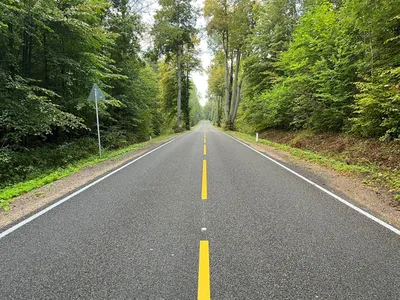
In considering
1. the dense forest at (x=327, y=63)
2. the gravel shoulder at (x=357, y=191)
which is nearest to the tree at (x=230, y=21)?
the dense forest at (x=327, y=63)

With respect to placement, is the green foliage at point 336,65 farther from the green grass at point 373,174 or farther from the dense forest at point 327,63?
the green grass at point 373,174

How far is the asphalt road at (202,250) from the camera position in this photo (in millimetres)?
2180

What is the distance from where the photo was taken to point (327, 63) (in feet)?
37.0

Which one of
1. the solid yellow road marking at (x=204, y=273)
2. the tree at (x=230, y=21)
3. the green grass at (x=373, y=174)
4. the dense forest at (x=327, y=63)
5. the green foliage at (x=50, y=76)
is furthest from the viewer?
the tree at (x=230, y=21)

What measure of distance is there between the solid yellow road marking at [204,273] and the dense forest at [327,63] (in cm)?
695

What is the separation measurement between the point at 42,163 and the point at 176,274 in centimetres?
843

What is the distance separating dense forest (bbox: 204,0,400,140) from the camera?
24.5ft

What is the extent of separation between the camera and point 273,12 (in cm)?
1780

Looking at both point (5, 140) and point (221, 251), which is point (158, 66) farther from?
point (221, 251)

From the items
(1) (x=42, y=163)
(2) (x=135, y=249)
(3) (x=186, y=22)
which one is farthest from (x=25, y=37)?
(3) (x=186, y=22)

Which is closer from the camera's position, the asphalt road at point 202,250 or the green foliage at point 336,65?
the asphalt road at point 202,250

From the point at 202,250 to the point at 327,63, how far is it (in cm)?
1205

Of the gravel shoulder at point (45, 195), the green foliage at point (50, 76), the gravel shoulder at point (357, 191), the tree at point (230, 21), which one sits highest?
the tree at point (230, 21)

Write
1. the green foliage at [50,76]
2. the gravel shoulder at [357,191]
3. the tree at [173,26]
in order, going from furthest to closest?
the tree at [173,26] < the green foliage at [50,76] < the gravel shoulder at [357,191]
